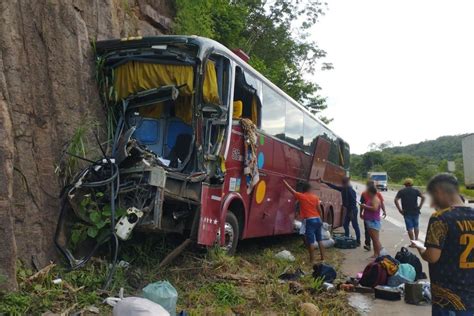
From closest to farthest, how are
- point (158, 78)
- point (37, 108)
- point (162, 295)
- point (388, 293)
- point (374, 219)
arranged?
point (162, 295), point (37, 108), point (388, 293), point (158, 78), point (374, 219)

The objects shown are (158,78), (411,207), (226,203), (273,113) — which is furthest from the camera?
(411,207)

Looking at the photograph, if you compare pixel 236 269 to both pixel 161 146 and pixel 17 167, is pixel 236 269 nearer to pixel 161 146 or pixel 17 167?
pixel 161 146

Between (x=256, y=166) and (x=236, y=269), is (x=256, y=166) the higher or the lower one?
the higher one

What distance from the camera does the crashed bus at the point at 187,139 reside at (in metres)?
5.92

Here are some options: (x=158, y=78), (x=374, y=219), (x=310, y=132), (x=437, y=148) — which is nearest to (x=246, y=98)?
(x=158, y=78)

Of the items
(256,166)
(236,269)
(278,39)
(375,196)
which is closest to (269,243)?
(375,196)

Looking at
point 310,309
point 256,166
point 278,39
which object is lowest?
point 310,309

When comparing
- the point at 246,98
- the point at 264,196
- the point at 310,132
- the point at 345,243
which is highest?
the point at 310,132

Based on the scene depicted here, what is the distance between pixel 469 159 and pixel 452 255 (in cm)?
2317

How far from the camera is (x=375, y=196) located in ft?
32.6

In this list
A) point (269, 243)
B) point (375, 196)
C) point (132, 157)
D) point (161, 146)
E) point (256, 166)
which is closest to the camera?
point (132, 157)

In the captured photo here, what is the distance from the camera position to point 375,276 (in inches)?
272

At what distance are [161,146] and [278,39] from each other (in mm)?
17392

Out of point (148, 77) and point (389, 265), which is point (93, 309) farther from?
point (389, 265)
